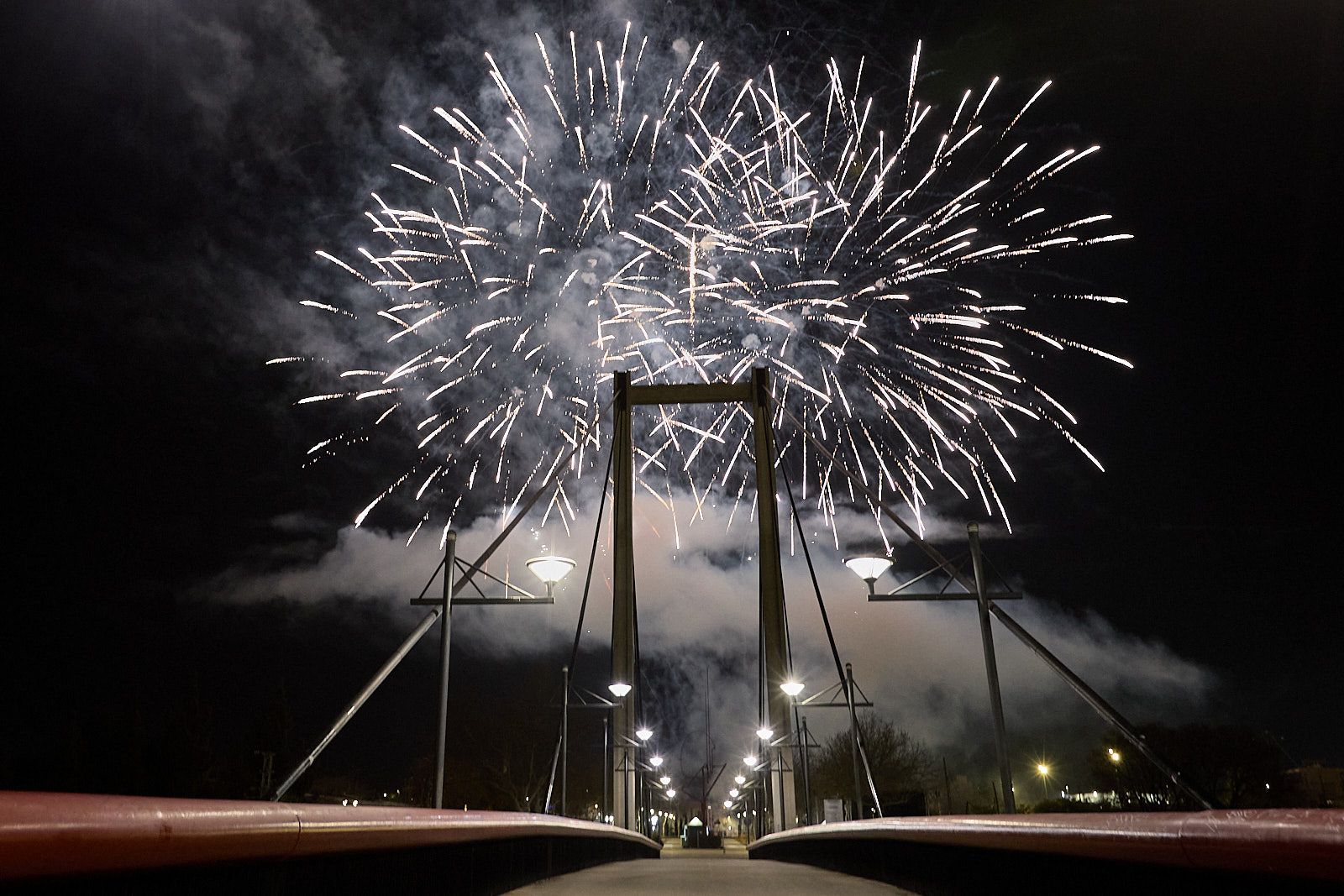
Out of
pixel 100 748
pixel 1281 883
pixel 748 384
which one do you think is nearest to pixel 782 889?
pixel 1281 883

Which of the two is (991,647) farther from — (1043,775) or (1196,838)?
(1043,775)

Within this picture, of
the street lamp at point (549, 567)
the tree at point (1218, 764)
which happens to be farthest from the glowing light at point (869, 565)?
the tree at point (1218, 764)

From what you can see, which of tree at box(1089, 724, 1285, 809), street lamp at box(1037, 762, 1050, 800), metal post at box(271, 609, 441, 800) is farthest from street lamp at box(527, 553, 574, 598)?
street lamp at box(1037, 762, 1050, 800)

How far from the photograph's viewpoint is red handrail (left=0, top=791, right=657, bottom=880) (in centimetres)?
212

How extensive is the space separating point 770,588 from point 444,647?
48.3 ft

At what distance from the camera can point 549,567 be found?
13867mm

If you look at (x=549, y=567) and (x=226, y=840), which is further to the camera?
(x=549, y=567)

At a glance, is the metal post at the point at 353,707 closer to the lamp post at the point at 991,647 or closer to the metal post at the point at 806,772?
the lamp post at the point at 991,647

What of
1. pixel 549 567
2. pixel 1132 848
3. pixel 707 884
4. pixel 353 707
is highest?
pixel 549 567

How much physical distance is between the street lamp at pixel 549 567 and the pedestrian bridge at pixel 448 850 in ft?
21.0

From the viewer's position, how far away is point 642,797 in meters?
43.1

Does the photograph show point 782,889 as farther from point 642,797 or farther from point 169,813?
point 642,797

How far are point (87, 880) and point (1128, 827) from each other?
2874 mm

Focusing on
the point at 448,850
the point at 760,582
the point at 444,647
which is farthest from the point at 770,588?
the point at 448,850
